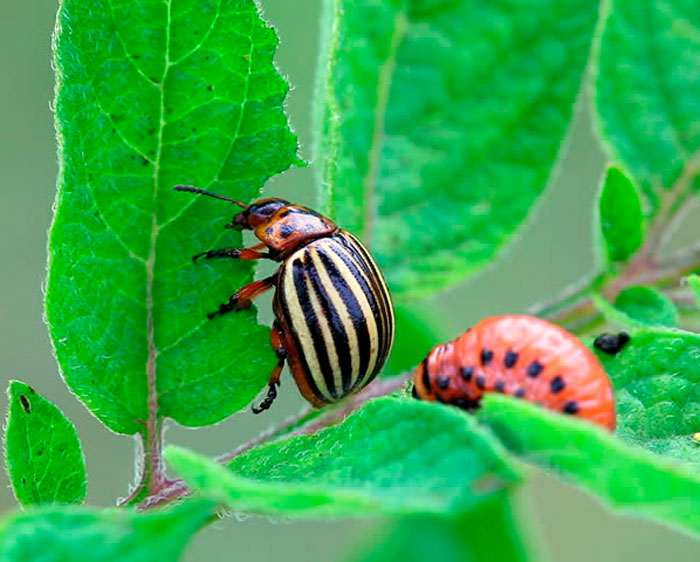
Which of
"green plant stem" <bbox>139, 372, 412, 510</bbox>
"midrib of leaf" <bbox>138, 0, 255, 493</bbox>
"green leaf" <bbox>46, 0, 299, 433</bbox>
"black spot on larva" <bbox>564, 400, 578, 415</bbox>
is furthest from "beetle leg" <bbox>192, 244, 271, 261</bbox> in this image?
"black spot on larva" <bbox>564, 400, 578, 415</bbox>

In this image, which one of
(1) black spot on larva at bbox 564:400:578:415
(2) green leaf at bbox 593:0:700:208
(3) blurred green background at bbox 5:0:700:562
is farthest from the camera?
(3) blurred green background at bbox 5:0:700:562

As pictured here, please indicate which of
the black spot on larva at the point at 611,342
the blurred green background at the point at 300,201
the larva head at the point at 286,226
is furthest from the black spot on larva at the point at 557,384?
the blurred green background at the point at 300,201

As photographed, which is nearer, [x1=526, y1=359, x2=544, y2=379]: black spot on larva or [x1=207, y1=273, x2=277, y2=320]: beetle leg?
[x1=526, y1=359, x2=544, y2=379]: black spot on larva

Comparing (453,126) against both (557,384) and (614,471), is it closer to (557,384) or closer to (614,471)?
(557,384)

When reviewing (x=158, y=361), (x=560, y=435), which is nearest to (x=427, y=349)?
(x=158, y=361)

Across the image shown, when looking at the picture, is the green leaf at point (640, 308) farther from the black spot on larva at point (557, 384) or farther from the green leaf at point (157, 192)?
the green leaf at point (157, 192)

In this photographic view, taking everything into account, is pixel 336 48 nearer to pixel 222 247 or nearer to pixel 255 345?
pixel 222 247

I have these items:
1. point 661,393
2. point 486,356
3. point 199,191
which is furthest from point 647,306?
point 199,191

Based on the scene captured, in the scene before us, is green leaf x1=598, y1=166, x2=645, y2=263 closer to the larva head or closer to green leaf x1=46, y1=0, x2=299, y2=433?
the larva head
